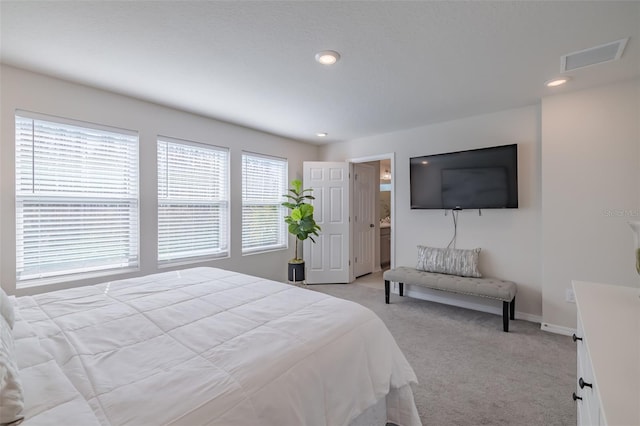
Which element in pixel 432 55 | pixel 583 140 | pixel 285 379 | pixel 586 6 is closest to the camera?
pixel 285 379

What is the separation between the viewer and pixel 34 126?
98.5 inches

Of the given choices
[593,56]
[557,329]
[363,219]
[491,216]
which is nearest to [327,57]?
[593,56]

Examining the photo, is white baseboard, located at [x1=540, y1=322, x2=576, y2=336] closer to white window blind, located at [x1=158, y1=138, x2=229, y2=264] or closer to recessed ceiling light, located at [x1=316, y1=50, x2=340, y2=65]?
recessed ceiling light, located at [x1=316, y1=50, x2=340, y2=65]

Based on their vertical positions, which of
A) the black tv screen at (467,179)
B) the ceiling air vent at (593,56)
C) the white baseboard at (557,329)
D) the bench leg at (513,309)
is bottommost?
the white baseboard at (557,329)

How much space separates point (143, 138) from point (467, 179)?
12.7 ft

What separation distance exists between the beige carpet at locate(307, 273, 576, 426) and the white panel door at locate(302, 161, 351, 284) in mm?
1450

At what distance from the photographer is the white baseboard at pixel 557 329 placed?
9.46 ft

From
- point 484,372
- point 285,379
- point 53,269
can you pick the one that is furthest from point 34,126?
point 484,372

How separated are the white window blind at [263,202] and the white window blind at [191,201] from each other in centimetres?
35

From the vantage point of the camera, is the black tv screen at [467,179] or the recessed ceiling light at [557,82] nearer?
the recessed ceiling light at [557,82]

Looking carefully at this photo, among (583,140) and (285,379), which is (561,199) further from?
(285,379)

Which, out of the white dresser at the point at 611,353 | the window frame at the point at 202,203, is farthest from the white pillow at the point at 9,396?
the window frame at the point at 202,203

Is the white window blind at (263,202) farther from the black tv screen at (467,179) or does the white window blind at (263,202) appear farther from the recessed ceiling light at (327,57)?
the recessed ceiling light at (327,57)

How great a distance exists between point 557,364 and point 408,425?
168 centimetres
